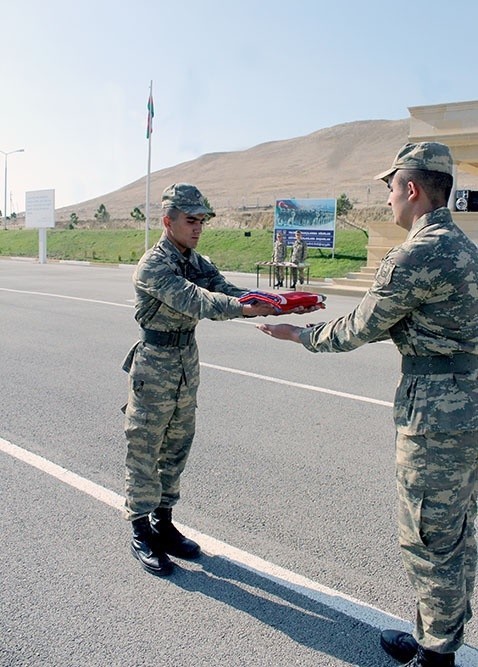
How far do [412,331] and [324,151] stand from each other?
561 ft

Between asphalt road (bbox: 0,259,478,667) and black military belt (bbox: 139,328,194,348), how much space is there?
1.12m

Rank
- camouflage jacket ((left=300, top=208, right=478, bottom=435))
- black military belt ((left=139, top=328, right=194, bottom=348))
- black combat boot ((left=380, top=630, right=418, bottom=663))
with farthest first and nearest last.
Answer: black military belt ((left=139, top=328, right=194, bottom=348)) < black combat boot ((left=380, top=630, right=418, bottom=663)) < camouflage jacket ((left=300, top=208, right=478, bottom=435))

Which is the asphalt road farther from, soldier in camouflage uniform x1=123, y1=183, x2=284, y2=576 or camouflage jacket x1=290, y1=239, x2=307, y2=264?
camouflage jacket x1=290, y1=239, x2=307, y2=264

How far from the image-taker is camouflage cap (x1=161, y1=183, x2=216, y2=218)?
133 inches

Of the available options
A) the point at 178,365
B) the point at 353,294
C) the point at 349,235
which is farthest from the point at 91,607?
the point at 349,235

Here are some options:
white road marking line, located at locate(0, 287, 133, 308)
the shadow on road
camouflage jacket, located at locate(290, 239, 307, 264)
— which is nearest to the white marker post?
white road marking line, located at locate(0, 287, 133, 308)

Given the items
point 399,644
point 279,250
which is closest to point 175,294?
point 399,644

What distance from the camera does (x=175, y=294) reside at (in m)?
3.26

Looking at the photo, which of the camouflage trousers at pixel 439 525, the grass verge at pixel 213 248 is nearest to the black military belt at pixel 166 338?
the camouflage trousers at pixel 439 525

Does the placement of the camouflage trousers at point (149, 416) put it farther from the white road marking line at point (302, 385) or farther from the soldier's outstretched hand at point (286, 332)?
the white road marking line at point (302, 385)

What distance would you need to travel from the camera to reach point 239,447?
516 cm

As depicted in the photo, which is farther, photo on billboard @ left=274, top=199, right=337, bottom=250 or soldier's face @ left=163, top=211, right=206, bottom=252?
photo on billboard @ left=274, top=199, right=337, bottom=250

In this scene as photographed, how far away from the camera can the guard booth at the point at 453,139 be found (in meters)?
19.7

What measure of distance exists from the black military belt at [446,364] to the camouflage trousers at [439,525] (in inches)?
9.3
